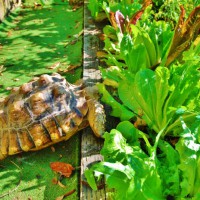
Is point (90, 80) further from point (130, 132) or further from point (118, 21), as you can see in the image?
point (130, 132)

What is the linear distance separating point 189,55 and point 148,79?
0.37 meters

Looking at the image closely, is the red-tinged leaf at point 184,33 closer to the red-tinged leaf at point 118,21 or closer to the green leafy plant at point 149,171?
the red-tinged leaf at point 118,21

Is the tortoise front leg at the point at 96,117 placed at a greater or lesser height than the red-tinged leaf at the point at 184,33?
lesser

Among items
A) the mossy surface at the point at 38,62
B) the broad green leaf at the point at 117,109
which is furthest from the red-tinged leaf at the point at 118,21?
the broad green leaf at the point at 117,109

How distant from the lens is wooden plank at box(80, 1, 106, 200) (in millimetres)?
2455

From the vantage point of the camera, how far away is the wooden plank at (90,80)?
246 centimetres

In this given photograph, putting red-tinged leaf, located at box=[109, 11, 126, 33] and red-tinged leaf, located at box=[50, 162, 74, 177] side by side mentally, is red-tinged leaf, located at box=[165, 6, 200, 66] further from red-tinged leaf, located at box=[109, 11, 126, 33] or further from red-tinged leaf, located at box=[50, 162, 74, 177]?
red-tinged leaf, located at box=[50, 162, 74, 177]

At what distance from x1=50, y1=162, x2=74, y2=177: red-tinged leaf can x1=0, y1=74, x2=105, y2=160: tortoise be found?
206 millimetres

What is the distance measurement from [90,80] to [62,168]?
4.15 feet

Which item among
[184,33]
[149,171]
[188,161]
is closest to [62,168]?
[149,171]

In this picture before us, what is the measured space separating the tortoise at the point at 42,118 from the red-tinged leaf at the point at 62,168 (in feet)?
0.67

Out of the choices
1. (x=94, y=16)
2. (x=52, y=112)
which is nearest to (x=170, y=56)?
(x=52, y=112)

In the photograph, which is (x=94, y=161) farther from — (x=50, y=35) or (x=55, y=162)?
(x=50, y=35)

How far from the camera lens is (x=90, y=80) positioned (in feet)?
12.4
